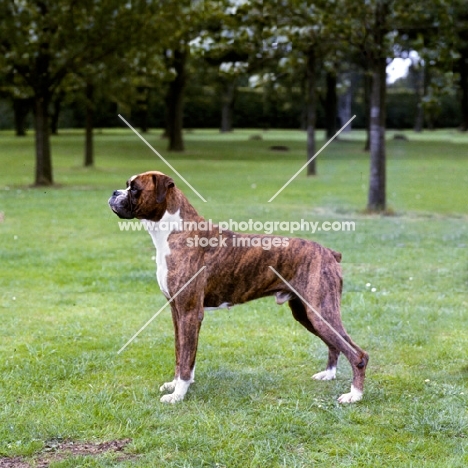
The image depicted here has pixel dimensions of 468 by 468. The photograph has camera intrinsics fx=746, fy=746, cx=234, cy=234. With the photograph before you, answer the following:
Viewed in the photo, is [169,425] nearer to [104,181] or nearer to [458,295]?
[458,295]

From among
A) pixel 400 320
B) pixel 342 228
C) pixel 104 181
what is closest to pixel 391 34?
pixel 342 228

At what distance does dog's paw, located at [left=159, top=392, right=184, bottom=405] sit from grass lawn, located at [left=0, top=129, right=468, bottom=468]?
0.07 m

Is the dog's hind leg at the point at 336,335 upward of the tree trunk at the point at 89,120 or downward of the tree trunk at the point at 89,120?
downward

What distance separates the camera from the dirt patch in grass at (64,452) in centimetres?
409

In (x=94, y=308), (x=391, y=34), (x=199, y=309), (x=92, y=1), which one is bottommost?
(x=94, y=308)

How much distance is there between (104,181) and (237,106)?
3808 centimetres

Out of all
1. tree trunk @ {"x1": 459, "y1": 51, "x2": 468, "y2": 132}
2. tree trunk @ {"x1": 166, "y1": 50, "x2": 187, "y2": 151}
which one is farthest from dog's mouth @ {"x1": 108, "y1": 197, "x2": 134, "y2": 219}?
tree trunk @ {"x1": 459, "y1": 51, "x2": 468, "y2": 132}

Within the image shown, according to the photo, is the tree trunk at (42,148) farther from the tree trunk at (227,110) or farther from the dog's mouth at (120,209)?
the tree trunk at (227,110)

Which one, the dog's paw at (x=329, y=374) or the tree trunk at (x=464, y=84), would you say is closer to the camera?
the dog's paw at (x=329, y=374)

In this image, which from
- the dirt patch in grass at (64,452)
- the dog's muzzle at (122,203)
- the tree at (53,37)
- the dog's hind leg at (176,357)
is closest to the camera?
the dirt patch in grass at (64,452)

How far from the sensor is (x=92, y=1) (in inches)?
757

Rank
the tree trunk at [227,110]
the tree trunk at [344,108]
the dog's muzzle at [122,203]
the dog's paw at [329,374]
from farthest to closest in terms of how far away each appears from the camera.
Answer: the tree trunk at [227,110], the tree trunk at [344,108], the dog's paw at [329,374], the dog's muzzle at [122,203]

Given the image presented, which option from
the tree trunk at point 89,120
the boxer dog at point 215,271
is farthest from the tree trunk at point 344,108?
the boxer dog at point 215,271

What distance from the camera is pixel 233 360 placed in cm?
602
